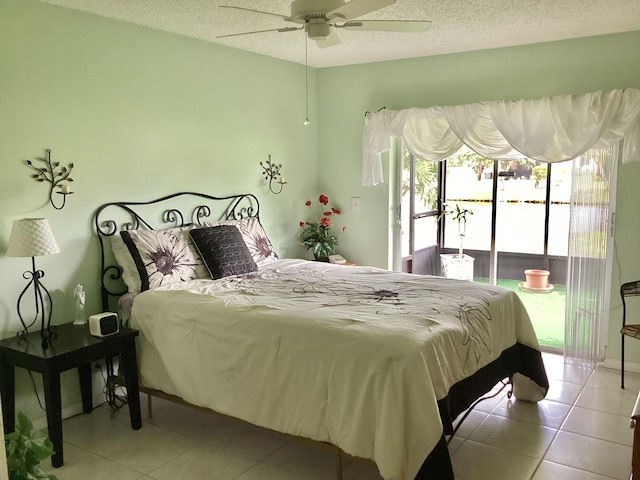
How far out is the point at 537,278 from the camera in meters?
5.22

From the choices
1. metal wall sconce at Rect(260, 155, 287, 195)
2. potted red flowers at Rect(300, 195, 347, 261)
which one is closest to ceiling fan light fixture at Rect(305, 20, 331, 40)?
metal wall sconce at Rect(260, 155, 287, 195)

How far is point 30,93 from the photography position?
3.10 metres

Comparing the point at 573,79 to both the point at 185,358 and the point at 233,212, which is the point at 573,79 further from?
the point at 185,358

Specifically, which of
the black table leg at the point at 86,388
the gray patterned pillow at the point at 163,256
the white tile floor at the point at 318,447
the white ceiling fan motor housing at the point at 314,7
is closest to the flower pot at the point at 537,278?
the white tile floor at the point at 318,447

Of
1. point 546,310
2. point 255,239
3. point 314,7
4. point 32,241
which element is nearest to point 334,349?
point 314,7

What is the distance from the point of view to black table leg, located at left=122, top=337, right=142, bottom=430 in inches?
124

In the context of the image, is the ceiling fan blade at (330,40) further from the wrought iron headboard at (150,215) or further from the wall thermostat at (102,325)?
the wall thermostat at (102,325)

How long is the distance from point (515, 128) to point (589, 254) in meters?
1.10

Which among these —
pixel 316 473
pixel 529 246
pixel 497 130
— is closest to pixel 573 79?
pixel 497 130

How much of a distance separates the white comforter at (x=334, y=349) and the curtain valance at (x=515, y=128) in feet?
4.51

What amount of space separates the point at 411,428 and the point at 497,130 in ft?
9.24

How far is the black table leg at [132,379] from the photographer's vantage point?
316 cm

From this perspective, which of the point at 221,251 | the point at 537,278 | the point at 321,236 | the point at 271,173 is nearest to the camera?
the point at 221,251

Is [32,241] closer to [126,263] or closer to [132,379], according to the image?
[126,263]
